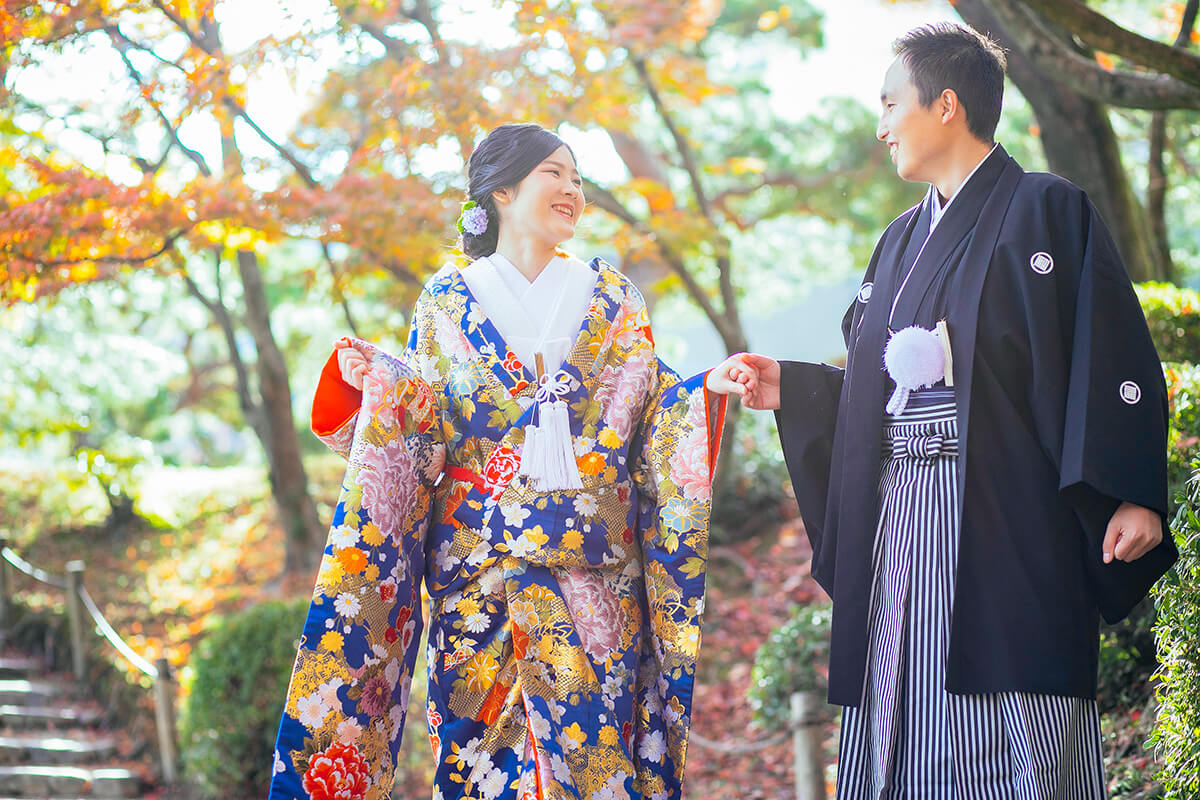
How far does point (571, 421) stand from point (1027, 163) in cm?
917

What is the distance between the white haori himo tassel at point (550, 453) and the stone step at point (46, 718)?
20.3 feet

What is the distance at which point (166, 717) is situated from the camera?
6590mm

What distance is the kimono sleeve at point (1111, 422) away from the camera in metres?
2.41

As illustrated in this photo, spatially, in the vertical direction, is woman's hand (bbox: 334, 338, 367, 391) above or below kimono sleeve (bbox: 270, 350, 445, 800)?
above

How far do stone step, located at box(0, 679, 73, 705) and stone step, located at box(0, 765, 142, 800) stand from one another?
1.18 metres

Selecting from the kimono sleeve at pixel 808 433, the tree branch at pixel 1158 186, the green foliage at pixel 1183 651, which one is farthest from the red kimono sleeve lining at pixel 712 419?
the tree branch at pixel 1158 186

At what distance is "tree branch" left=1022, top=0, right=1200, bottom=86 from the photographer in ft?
12.9

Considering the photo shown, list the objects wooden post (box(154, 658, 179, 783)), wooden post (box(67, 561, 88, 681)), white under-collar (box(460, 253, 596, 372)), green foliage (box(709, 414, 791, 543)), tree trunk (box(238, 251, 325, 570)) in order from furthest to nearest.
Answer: tree trunk (box(238, 251, 325, 570)), green foliage (box(709, 414, 791, 543)), wooden post (box(67, 561, 88, 681)), wooden post (box(154, 658, 179, 783)), white under-collar (box(460, 253, 596, 372))

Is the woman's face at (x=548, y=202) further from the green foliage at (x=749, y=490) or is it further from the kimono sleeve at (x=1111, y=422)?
the green foliage at (x=749, y=490)

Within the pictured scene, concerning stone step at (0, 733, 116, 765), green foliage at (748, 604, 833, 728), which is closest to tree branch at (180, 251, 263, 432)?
stone step at (0, 733, 116, 765)

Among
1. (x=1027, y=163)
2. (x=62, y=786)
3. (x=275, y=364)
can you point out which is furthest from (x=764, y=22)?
(x=62, y=786)

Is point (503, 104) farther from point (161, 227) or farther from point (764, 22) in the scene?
point (764, 22)

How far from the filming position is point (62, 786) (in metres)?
6.85

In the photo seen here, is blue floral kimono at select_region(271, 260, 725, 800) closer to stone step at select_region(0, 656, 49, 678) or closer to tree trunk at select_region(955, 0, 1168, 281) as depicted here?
tree trunk at select_region(955, 0, 1168, 281)
